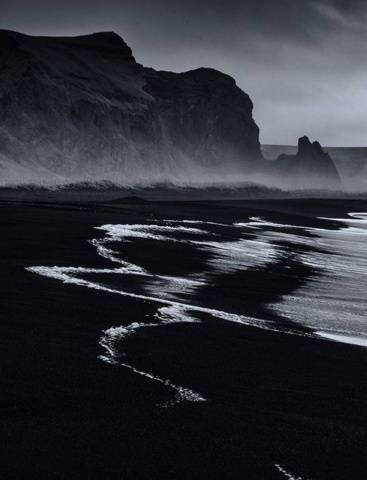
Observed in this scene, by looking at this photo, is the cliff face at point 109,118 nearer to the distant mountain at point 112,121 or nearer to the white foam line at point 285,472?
the distant mountain at point 112,121

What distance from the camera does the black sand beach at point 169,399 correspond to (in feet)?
17.4

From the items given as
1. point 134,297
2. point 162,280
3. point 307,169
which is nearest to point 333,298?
point 162,280

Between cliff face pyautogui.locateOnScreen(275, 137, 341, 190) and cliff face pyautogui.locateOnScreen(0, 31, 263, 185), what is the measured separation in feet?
58.9

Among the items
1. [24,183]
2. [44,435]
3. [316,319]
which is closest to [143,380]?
[44,435]

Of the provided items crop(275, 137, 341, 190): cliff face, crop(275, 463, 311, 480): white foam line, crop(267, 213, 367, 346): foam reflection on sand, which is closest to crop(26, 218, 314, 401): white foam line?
crop(267, 213, 367, 346): foam reflection on sand

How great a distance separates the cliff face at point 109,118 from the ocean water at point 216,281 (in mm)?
50808

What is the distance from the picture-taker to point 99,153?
94125 mm

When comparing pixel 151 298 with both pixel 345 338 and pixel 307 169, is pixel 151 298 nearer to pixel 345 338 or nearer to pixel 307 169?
pixel 345 338

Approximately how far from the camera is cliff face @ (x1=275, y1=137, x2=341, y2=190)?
163m

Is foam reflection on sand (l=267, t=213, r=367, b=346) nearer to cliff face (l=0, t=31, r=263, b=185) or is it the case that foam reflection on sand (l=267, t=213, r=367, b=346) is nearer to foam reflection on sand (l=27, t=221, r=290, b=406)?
foam reflection on sand (l=27, t=221, r=290, b=406)

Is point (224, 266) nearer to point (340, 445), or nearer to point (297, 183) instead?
point (340, 445)

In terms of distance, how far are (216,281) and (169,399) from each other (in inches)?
345

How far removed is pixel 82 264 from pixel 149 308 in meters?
4.99

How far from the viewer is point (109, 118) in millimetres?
97375
